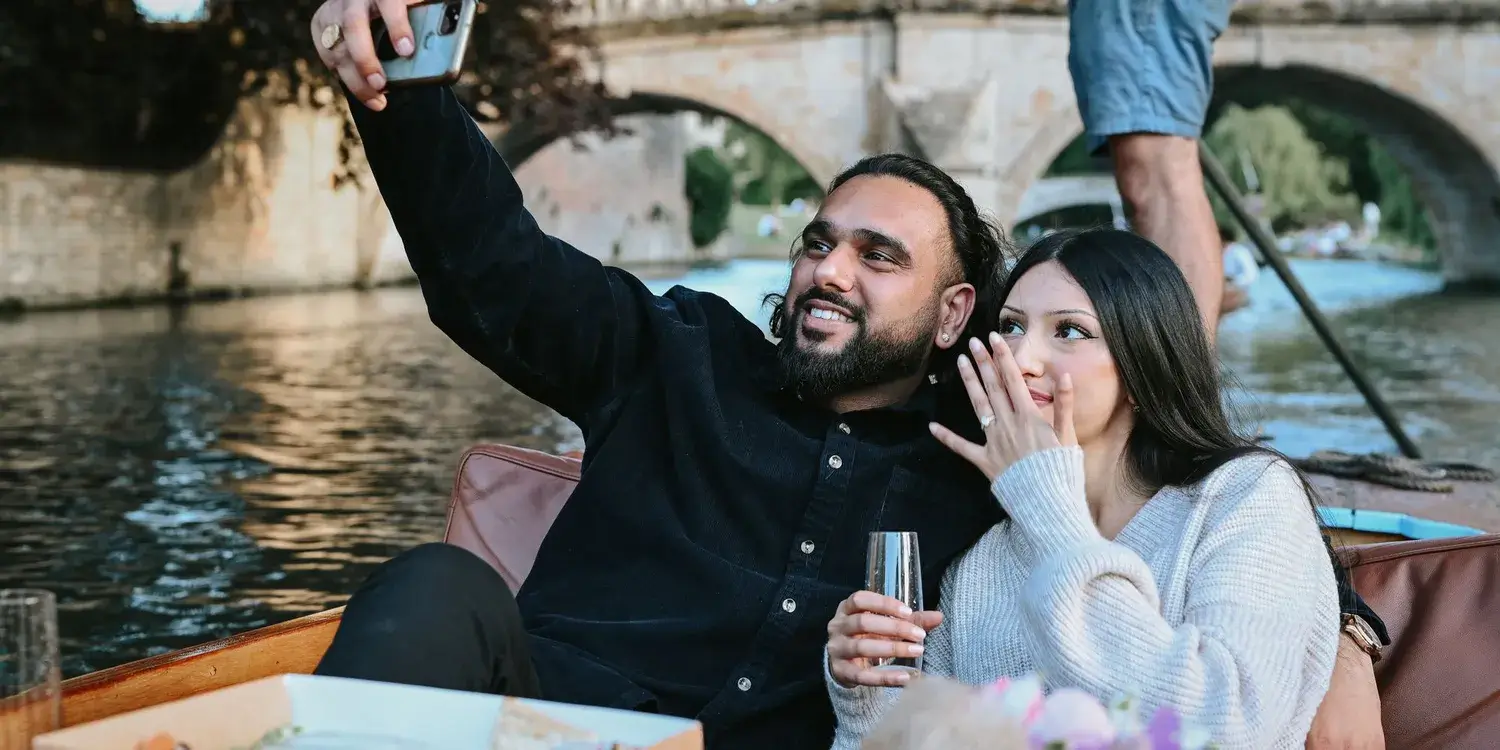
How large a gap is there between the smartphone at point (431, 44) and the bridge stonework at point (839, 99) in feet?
50.1

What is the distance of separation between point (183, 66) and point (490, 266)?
14621 millimetres

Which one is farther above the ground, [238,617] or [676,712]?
[676,712]

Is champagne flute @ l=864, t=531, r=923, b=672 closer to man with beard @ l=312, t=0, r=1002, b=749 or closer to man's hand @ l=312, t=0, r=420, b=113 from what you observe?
man with beard @ l=312, t=0, r=1002, b=749

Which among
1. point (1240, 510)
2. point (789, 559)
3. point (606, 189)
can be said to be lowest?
point (606, 189)

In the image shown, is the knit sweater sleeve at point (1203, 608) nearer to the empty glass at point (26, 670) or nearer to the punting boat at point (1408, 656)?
the punting boat at point (1408, 656)

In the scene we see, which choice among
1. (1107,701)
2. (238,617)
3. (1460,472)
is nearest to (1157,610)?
(1107,701)

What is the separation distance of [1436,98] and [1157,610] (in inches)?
754

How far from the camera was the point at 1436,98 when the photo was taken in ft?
62.5

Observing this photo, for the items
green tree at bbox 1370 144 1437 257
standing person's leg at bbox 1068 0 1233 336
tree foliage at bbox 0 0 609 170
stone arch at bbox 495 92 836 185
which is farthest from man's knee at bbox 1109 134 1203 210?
green tree at bbox 1370 144 1437 257

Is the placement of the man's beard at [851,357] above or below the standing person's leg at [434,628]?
above

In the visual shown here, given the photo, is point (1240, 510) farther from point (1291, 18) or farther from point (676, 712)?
point (1291, 18)

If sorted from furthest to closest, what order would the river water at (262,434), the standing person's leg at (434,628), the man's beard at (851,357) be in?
1. the river water at (262,434)
2. the man's beard at (851,357)
3. the standing person's leg at (434,628)

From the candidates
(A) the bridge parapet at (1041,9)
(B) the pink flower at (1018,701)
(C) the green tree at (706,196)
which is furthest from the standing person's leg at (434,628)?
(C) the green tree at (706,196)

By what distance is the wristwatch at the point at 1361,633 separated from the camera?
1881mm
